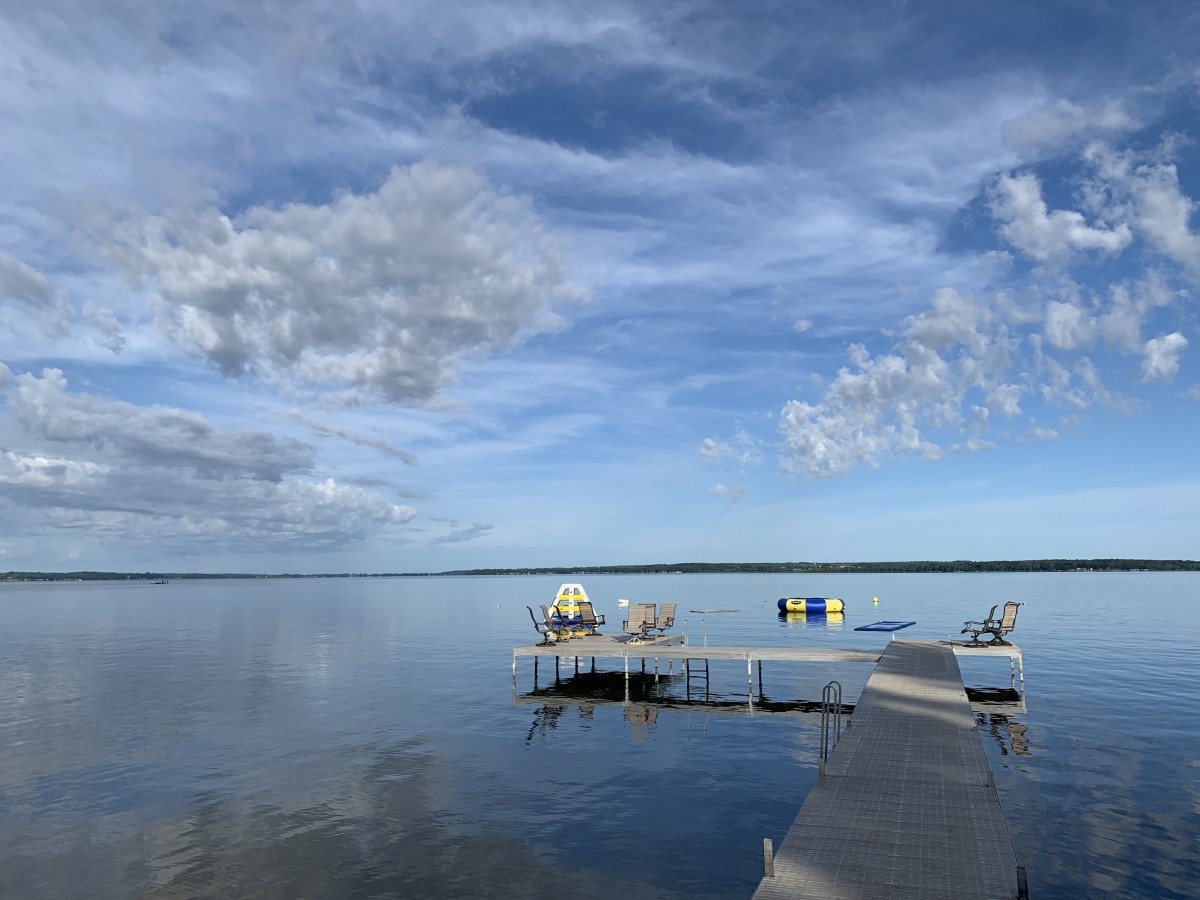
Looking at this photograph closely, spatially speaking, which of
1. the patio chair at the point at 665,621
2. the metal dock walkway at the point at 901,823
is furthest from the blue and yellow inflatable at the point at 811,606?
the metal dock walkway at the point at 901,823

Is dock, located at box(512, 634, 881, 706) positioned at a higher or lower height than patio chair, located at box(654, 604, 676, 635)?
lower

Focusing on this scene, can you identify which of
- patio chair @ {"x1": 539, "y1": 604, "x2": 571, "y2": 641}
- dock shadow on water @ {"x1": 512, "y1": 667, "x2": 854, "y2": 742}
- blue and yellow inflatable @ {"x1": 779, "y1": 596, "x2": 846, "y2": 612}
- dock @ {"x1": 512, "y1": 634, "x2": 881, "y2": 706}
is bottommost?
dock shadow on water @ {"x1": 512, "y1": 667, "x2": 854, "y2": 742}

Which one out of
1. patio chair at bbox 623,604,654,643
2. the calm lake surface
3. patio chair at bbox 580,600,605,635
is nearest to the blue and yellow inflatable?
the calm lake surface

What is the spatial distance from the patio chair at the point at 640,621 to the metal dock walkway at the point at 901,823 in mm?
18657

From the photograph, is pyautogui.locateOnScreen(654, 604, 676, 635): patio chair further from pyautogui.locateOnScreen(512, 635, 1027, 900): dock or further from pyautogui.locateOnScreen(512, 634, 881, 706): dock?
pyautogui.locateOnScreen(512, 635, 1027, 900): dock

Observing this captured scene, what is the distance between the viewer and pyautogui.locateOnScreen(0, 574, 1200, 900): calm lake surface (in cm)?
1435

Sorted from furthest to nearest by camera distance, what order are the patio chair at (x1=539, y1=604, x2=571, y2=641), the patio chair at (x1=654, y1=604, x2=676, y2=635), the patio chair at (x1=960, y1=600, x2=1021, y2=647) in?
the patio chair at (x1=654, y1=604, x2=676, y2=635) → the patio chair at (x1=539, y1=604, x2=571, y2=641) → the patio chair at (x1=960, y1=600, x2=1021, y2=647)

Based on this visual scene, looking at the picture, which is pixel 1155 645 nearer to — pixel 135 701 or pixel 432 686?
pixel 432 686

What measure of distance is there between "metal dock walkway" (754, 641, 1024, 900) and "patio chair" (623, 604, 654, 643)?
18.7 m

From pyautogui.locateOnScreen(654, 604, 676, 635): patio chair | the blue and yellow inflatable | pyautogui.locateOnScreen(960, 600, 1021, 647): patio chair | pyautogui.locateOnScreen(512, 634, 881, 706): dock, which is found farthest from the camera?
the blue and yellow inflatable

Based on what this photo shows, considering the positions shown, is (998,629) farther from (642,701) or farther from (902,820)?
(902,820)

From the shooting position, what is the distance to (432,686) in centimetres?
3625

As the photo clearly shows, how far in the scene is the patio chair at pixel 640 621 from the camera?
125ft

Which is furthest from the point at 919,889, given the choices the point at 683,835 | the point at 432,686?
the point at 432,686
